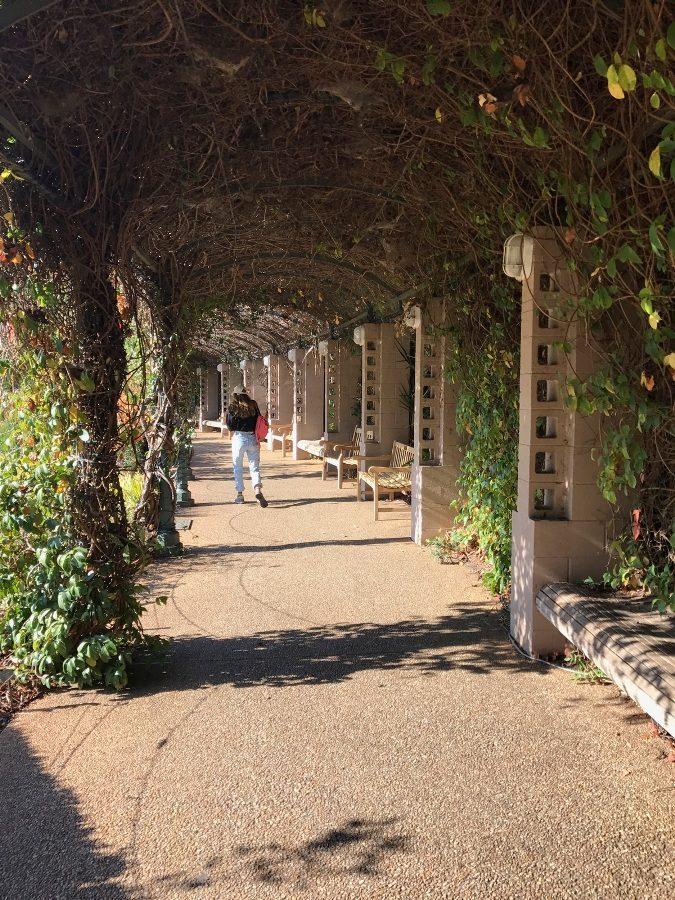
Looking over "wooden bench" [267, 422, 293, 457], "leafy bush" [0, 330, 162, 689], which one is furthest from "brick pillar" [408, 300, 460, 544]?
"wooden bench" [267, 422, 293, 457]

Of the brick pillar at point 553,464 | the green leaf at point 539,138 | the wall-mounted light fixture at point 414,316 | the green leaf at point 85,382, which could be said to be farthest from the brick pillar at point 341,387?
the green leaf at point 539,138

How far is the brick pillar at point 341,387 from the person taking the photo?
578 inches

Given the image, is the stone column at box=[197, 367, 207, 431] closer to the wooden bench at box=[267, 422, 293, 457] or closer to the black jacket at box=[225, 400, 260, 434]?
the wooden bench at box=[267, 422, 293, 457]

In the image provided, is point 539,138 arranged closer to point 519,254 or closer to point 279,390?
point 519,254

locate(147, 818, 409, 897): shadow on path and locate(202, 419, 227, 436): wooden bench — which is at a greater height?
locate(202, 419, 227, 436): wooden bench

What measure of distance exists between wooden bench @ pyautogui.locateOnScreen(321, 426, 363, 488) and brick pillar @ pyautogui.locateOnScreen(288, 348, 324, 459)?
2210mm

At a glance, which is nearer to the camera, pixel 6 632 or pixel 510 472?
pixel 6 632

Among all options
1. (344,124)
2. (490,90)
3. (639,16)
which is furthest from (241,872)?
(344,124)

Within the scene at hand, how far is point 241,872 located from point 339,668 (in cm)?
199

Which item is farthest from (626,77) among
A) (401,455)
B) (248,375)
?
(248,375)

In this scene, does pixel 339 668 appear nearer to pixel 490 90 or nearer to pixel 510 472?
pixel 510 472

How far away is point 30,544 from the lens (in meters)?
4.36

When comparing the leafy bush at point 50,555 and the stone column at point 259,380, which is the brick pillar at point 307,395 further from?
the leafy bush at point 50,555

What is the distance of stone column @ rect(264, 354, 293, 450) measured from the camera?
66.0 feet
